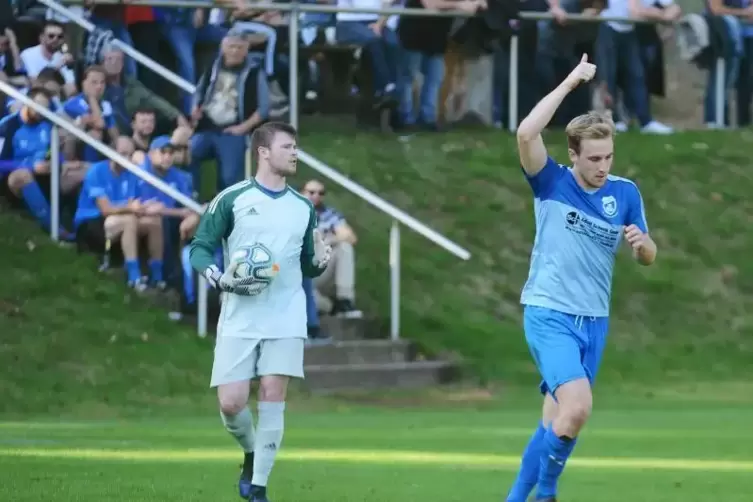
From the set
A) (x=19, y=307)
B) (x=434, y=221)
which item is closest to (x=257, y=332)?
(x=19, y=307)

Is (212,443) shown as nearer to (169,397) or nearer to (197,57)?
(169,397)

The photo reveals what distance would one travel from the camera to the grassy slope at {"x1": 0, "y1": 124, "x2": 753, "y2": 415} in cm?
1917

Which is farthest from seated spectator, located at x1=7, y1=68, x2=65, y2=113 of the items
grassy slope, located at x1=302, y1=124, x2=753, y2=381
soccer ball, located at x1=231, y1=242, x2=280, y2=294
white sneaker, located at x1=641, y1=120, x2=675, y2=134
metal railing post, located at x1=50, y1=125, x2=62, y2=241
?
soccer ball, located at x1=231, y1=242, x2=280, y2=294

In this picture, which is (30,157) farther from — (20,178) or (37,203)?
(37,203)

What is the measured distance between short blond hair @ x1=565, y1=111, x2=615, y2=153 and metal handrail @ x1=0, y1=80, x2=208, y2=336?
1038 cm

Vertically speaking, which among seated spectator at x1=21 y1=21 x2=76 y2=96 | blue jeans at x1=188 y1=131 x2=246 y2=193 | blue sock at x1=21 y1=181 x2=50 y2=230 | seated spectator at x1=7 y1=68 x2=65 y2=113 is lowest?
blue sock at x1=21 y1=181 x2=50 y2=230

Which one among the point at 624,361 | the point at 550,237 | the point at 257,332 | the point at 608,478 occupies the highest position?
the point at 550,237

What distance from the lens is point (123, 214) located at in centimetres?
1998

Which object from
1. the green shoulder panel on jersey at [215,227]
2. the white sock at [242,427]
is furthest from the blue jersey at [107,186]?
the green shoulder panel on jersey at [215,227]

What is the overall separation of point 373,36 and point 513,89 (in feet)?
8.67

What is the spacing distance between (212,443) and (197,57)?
9.95m

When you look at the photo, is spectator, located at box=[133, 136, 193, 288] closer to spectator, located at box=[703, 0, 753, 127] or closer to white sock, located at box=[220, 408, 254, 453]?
white sock, located at box=[220, 408, 254, 453]

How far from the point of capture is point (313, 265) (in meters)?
10.9

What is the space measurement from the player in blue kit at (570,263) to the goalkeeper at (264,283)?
1.52 m
